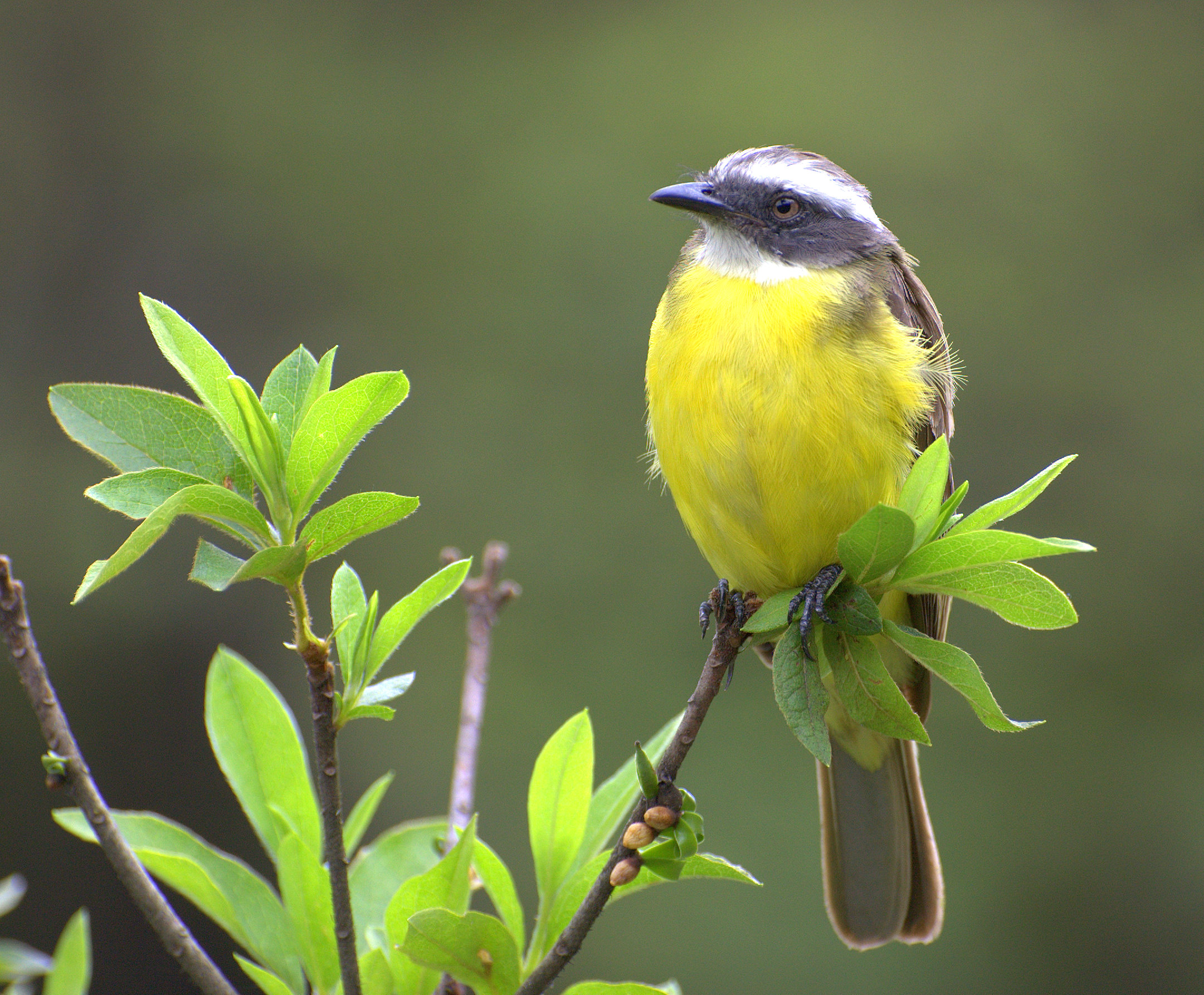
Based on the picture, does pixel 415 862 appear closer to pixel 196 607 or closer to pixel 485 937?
pixel 485 937

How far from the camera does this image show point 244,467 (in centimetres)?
138

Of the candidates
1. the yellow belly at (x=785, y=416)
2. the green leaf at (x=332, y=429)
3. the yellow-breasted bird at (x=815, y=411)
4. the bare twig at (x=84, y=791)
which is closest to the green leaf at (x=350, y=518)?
the green leaf at (x=332, y=429)

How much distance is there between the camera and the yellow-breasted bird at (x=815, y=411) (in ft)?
8.03

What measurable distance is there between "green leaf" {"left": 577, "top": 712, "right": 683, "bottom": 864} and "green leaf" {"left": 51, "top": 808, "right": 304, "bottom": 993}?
42 centimetres

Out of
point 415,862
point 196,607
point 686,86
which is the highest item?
point 686,86

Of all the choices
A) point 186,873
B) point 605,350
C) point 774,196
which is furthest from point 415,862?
point 605,350

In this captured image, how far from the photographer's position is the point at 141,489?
1297 millimetres

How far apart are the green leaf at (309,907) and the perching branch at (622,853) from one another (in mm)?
308

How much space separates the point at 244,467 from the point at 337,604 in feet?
0.79

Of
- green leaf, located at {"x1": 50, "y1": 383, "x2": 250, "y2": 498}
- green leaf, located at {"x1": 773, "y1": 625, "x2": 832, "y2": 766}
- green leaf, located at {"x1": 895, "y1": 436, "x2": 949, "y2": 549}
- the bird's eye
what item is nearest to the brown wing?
the bird's eye

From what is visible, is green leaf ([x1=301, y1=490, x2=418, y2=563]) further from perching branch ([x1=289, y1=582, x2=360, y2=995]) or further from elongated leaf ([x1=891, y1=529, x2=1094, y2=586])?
elongated leaf ([x1=891, y1=529, x2=1094, y2=586])

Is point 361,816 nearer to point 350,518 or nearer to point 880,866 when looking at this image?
point 350,518

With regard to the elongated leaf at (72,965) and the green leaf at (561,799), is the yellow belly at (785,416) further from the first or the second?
the elongated leaf at (72,965)

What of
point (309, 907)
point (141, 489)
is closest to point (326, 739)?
point (141, 489)
